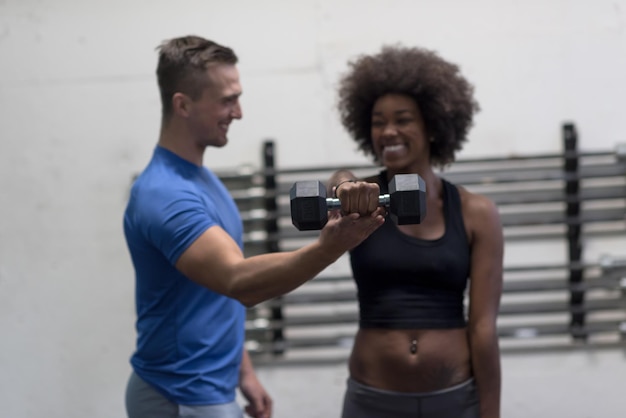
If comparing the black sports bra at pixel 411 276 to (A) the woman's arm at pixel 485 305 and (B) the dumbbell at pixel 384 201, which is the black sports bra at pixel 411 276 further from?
(B) the dumbbell at pixel 384 201

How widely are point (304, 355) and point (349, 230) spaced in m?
2.14

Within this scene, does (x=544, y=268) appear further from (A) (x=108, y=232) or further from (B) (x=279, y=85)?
(A) (x=108, y=232)

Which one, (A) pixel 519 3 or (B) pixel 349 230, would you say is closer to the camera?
(B) pixel 349 230

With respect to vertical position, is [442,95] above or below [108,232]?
above

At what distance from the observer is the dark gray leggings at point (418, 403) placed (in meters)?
1.97

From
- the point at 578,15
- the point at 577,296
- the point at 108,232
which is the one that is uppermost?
the point at 578,15

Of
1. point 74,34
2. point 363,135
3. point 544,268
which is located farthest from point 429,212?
point 74,34

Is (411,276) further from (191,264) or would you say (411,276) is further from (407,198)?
(407,198)

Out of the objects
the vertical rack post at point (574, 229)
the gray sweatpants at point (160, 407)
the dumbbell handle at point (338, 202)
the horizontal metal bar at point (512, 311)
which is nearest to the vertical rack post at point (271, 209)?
the horizontal metal bar at point (512, 311)

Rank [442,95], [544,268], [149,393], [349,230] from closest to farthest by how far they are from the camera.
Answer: [349,230] → [149,393] → [442,95] → [544,268]

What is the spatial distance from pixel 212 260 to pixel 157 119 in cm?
174

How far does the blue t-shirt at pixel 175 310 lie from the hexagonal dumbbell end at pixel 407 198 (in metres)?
0.68

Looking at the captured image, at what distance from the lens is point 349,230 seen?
1271 millimetres

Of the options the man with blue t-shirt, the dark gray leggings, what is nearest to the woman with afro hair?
the dark gray leggings
